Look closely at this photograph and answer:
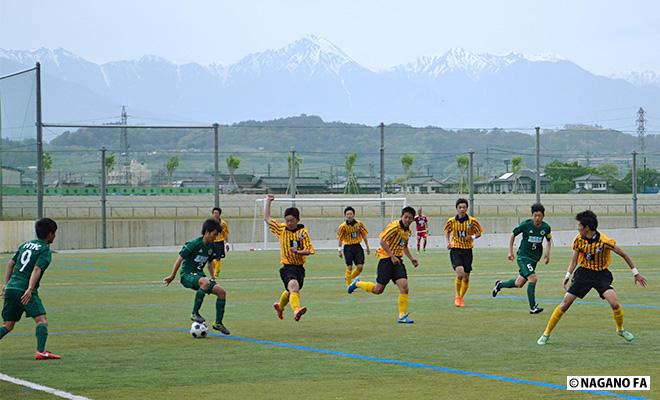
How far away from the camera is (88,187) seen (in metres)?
54.7

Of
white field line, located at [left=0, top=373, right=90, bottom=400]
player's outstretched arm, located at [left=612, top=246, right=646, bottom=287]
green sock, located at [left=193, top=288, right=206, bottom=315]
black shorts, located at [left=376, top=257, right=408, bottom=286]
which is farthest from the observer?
black shorts, located at [left=376, top=257, right=408, bottom=286]

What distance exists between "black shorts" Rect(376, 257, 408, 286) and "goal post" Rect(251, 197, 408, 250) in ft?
102

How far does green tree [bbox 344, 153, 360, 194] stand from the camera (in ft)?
200

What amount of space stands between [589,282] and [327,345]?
3721 mm

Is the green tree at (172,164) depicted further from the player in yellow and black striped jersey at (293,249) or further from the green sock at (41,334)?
the green sock at (41,334)

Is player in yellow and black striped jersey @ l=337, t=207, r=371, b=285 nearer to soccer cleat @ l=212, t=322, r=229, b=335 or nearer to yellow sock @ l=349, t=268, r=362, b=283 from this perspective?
yellow sock @ l=349, t=268, r=362, b=283

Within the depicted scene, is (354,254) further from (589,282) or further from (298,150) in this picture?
(298,150)

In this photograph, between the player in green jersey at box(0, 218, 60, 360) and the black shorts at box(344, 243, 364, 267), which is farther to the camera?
the black shorts at box(344, 243, 364, 267)

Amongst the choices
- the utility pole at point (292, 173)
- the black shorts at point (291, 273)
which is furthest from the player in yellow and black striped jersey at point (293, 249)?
the utility pole at point (292, 173)

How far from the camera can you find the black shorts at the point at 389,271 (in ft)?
62.1

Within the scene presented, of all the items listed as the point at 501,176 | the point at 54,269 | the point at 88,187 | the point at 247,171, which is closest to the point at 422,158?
the point at 501,176

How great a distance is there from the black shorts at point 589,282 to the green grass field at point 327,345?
2.43ft

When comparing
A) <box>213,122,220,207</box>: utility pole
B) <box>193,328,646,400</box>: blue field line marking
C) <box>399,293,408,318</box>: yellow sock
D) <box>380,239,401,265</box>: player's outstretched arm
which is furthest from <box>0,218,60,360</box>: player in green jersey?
<box>213,122,220,207</box>: utility pole

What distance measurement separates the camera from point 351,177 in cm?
6347
